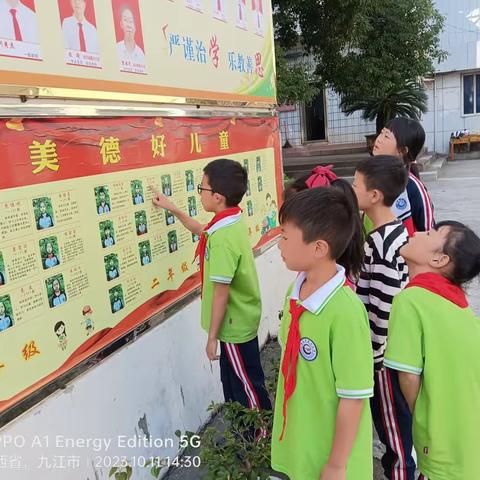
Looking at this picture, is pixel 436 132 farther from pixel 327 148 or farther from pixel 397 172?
pixel 397 172

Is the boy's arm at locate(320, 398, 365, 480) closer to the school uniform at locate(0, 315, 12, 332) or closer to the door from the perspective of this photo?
the school uniform at locate(0, 315, 12, 332)

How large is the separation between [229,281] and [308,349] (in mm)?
745

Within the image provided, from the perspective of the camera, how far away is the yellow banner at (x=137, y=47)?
4.99ft

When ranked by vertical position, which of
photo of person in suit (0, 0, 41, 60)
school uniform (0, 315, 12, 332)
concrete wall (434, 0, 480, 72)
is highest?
concrete wall (434, 0, 480, 72)

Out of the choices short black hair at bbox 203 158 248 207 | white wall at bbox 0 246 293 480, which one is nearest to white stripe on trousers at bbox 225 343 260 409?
white wall at bbox 0 246 293 480

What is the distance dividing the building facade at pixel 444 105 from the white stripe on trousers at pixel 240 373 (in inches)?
554

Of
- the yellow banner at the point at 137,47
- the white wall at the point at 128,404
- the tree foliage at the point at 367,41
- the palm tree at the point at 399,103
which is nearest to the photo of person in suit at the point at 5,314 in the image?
the white wall at the point at 128,404

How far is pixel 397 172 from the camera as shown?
202 centimetres

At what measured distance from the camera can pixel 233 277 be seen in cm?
210

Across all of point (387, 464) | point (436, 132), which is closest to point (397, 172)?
point (387, 464)

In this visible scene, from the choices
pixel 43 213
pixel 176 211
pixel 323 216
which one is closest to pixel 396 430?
pixel 323 216

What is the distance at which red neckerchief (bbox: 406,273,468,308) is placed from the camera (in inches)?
55.3

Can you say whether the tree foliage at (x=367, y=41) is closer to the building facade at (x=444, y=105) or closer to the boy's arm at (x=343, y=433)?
the building facade at (x=444, y=105)

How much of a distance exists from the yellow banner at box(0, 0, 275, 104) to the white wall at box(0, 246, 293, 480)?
1.06 metres
